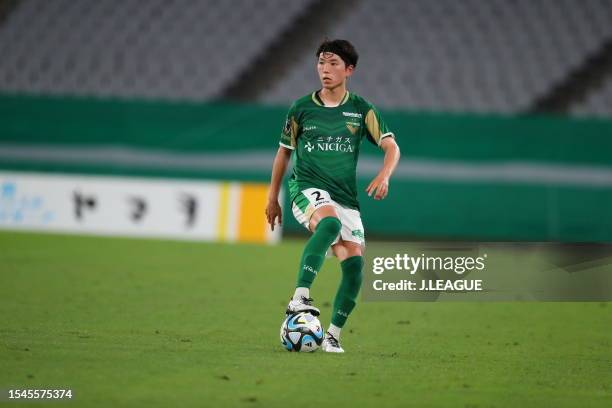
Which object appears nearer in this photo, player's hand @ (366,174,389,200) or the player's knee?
player's hand @ (366,174,389,200)

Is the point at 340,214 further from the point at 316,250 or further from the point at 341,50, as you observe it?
the point at 341,50

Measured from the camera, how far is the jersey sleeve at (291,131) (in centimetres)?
718

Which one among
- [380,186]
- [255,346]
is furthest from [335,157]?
[255,346]

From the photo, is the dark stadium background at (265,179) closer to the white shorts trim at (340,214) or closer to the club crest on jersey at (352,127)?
the white shorts trim at (340,214)

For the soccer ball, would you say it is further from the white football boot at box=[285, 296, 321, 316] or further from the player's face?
the player's face

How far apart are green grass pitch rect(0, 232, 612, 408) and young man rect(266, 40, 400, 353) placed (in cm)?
50

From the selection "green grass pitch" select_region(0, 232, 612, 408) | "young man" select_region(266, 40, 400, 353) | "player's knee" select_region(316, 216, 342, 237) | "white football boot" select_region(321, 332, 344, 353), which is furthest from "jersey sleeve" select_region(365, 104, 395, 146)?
"green grass pitch" select_region(0, 232, 612, 408)

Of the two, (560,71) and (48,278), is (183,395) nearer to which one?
(48,278)

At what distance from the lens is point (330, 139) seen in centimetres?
710

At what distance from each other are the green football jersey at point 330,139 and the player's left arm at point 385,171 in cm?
8

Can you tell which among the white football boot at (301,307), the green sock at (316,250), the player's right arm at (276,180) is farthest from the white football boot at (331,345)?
the player's right arm at (276,180)

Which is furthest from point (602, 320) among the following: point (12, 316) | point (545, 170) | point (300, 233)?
point (300, 233)

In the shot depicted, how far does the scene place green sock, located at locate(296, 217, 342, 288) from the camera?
6.80m

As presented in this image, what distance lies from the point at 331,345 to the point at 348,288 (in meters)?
0.38
